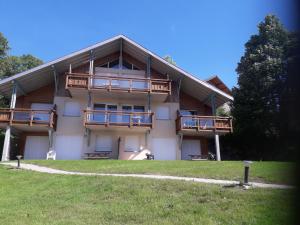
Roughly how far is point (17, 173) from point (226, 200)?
1033 centimetres

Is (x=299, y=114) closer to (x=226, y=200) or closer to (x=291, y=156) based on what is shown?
(x=291, y=156)

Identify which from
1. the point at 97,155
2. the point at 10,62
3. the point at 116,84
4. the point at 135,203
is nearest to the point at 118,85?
the point at 116,84

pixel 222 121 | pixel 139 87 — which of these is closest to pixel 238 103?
pixel 222 121

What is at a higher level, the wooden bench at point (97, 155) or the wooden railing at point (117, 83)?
the wooden railing at point (117, 83)

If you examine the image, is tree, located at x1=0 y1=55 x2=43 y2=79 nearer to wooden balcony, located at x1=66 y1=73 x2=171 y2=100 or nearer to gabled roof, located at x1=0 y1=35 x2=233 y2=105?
gabled roof, located at x1=0 y1=35 x2=233 y2=105

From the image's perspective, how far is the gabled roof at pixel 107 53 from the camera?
82.4 feet

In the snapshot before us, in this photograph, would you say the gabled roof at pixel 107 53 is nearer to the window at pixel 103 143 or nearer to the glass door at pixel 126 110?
the glass door at pixel 126 110

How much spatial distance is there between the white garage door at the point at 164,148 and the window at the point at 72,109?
611 cm

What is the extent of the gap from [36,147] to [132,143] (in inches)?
273

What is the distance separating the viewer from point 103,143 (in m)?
25.2

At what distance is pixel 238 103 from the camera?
102ft

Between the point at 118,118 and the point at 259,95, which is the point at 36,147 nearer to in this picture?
the point at 118,118

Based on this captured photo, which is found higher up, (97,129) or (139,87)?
(139,87)

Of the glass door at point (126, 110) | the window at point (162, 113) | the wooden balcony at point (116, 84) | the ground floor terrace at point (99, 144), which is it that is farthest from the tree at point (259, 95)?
the glass door at point (126, 110)
